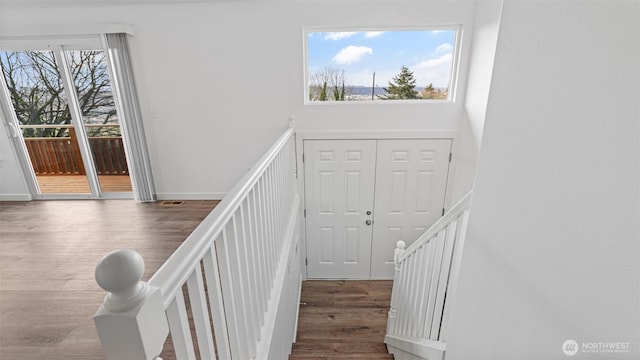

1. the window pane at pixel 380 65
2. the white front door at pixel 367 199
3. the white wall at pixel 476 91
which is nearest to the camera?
the white wall at pixel 476 91

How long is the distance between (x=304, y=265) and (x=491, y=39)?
11.2 ft

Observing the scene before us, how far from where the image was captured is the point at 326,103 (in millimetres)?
3441

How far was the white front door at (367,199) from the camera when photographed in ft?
11.7

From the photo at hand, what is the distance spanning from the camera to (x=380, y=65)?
3432 millimetres

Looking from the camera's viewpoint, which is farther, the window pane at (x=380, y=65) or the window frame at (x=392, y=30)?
the window pane at (x=380, y=65)

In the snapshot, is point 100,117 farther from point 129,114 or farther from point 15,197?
point 15,197

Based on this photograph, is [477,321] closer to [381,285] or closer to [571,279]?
[571,279]

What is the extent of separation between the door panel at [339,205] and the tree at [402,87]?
2.05ft

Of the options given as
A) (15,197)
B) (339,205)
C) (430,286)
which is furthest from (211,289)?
(15,197)

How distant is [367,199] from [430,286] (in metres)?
1.97

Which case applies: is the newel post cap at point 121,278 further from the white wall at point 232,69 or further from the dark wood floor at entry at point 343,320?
the white wall at point 232,69

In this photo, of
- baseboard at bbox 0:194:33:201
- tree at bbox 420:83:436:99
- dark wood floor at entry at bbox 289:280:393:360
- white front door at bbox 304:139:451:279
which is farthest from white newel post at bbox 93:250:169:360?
baseboard at bbox 0:194:33:201

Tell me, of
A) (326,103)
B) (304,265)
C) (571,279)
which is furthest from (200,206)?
(571,279)

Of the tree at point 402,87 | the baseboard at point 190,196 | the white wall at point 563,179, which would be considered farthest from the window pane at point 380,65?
the white wall at point 563,179
